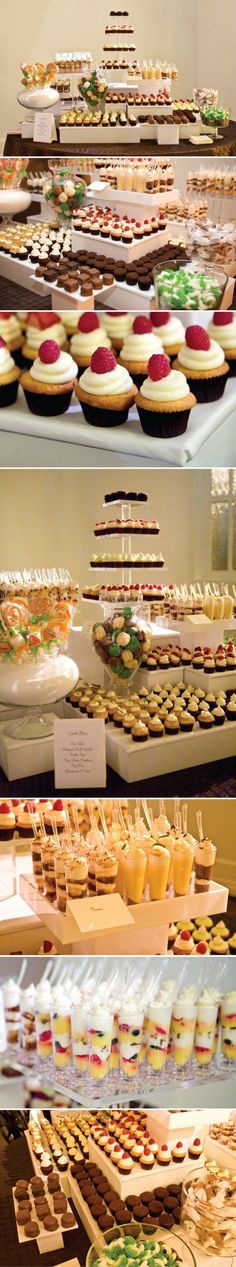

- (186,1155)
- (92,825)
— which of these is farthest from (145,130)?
(186,1155)

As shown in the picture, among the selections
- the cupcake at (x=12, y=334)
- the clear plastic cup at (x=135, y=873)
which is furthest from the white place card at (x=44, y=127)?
the clear plastic cup at (x=135, y=873)

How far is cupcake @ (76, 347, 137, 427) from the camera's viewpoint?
5.19 ft

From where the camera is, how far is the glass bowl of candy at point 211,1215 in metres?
2.27

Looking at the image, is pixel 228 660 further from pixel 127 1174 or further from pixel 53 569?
pixel 127 1174

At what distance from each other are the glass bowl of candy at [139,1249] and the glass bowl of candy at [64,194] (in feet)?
6.65

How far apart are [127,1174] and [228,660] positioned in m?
1.39

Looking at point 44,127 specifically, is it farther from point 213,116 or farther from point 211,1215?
point 211,1215

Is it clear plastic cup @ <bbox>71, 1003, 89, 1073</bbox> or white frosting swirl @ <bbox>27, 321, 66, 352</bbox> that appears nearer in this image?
white frosting swirl @ <bbox>27, 321, 66, 352</bbox>

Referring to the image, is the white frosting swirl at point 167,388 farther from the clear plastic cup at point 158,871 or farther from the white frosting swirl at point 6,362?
the clear plastic cup at point 158,871

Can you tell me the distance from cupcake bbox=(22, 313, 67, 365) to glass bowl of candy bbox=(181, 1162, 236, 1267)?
1778 millimetres

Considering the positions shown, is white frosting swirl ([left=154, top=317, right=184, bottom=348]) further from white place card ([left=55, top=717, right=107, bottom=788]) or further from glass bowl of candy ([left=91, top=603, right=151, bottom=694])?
white place card ([left=55, top=717, right=107, bottom=788])

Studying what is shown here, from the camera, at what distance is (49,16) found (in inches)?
93.0

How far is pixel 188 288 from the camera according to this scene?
166 centimetres

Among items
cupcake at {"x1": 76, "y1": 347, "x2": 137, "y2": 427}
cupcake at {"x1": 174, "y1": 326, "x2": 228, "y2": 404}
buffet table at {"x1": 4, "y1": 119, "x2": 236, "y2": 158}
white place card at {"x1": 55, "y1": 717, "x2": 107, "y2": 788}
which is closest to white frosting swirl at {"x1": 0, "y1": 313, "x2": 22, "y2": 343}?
cupcake at {"x1": 76, "y1": 347, "x2": 137, "y2": 427}
